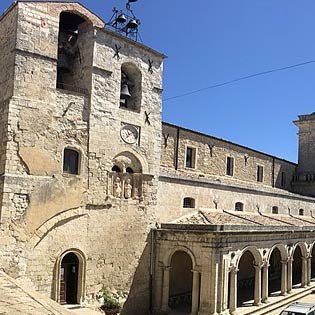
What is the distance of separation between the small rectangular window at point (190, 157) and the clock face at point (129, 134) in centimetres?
647

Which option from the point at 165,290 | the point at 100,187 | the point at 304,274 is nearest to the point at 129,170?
the point at 100,187

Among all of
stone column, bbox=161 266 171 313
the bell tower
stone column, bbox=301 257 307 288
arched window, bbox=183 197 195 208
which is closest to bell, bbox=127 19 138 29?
arched window, bbox=183 197 195 208

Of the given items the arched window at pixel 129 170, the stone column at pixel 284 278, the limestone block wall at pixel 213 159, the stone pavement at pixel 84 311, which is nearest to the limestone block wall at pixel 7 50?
the arched window at pixel 129 170

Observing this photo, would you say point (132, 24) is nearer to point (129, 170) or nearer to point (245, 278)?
point (129, 170)

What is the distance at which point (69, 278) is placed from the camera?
17.7 m

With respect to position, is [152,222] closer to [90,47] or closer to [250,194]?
[90,47]

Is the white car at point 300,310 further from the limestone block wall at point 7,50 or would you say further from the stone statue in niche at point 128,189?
the limestone block wall at point 7,50

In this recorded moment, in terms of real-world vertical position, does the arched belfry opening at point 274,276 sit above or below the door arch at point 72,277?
below

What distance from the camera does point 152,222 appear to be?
20.8m

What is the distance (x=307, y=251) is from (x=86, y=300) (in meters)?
16.1

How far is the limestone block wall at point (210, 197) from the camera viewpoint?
21.8 metres

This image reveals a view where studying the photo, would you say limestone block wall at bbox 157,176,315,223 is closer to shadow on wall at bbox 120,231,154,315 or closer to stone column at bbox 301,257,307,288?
shadow on wall at bbox 120,231,154,315

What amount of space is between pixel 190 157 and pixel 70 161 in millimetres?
10154

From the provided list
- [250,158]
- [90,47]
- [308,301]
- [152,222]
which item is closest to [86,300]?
[152,222]
